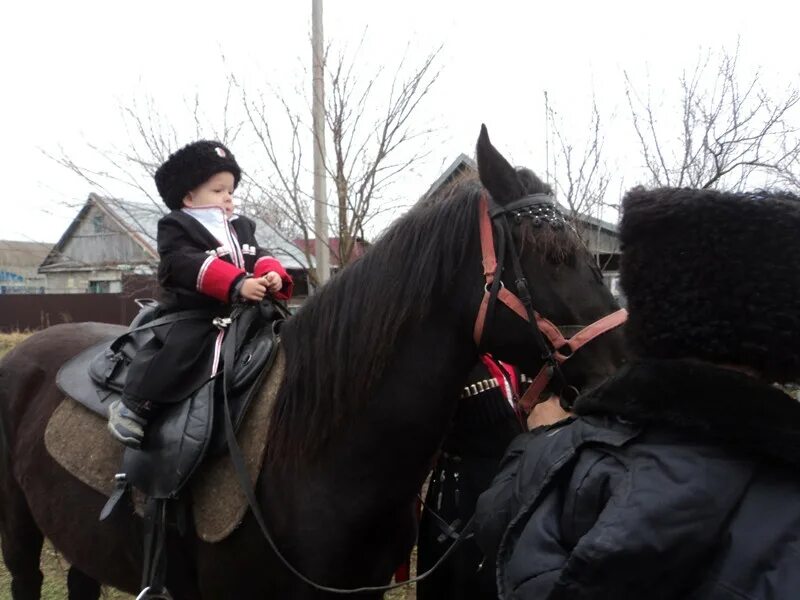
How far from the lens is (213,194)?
2.68m

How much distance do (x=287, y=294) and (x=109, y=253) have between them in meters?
13.4

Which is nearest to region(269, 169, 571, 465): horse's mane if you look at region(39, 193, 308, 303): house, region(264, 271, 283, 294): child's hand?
region(264, 271, 283, 294): child's hand

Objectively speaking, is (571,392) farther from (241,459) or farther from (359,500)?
(241,459)

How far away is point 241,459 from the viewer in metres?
2.11

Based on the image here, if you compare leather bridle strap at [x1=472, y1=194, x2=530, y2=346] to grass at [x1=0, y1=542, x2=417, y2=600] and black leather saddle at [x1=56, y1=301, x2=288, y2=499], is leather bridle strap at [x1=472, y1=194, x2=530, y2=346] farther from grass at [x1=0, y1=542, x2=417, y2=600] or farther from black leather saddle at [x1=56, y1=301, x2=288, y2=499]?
grass at [x1=0, y1=542, x2=417, y2=600]

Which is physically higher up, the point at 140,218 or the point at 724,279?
the point at 140,218

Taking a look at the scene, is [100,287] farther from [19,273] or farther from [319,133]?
[319,133]

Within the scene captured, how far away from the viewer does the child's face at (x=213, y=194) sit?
8.75ft

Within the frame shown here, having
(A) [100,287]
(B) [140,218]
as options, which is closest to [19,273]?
(A) [100,287]

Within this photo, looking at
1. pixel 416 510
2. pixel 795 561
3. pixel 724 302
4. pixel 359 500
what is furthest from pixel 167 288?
pixel 795 561

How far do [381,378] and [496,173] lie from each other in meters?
0.73

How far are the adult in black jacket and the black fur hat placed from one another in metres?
1.92

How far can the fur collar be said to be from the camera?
1006 mm

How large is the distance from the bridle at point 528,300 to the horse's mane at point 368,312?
5 cm
